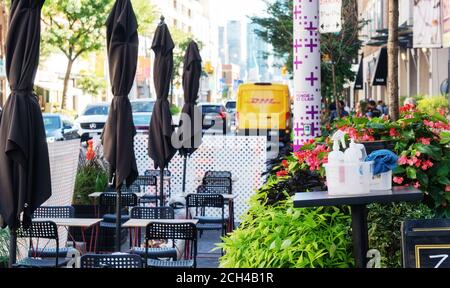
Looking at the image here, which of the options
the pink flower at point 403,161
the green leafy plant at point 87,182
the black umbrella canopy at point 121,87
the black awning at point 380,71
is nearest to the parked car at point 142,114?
the black awning at point 380,71

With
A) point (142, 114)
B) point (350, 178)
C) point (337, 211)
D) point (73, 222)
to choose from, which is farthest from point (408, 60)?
point (350, 178)

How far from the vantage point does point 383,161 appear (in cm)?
519

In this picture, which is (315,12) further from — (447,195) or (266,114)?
(266,114)

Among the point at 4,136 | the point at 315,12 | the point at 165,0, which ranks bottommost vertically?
the point at 4,136

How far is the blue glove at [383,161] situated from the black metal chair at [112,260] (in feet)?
7.87

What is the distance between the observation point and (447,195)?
20.6ft

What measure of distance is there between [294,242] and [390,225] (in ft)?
3.21

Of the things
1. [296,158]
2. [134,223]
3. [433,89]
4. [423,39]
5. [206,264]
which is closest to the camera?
A: [296,158]

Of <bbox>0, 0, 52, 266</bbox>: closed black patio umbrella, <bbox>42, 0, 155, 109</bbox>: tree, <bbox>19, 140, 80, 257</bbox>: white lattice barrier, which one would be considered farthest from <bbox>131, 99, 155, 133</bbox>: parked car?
<bbox>0, 0, 52, 266</bbox>: closed black patio umbrella

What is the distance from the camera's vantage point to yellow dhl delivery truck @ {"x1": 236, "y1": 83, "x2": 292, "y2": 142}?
31.5 m

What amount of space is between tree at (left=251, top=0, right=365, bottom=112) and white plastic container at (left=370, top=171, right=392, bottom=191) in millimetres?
21268

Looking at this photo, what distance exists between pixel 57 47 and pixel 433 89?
27.7 m
